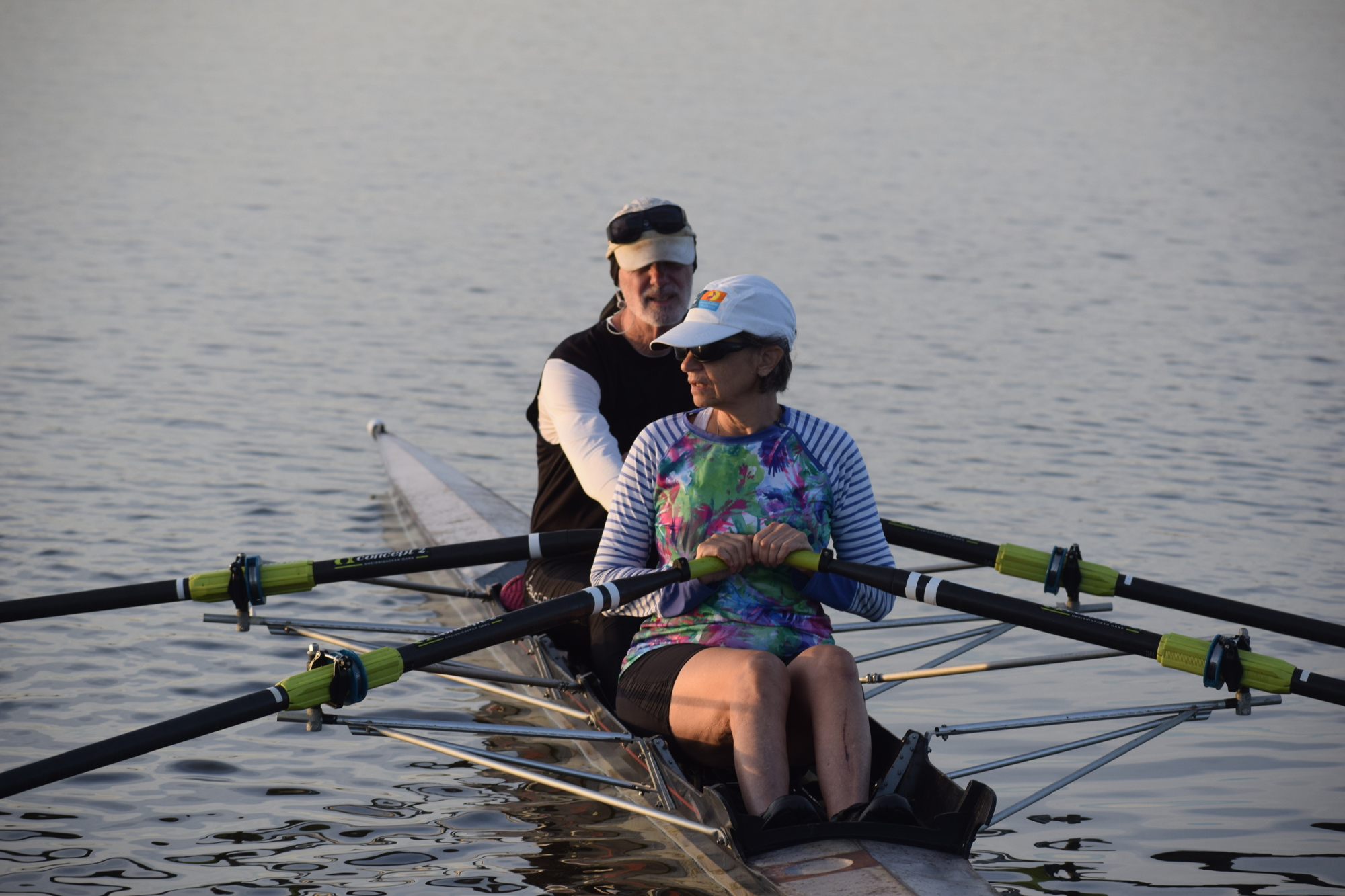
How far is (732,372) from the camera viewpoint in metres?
4.20

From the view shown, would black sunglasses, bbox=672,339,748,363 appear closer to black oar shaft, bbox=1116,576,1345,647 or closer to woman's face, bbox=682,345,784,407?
woman's face, bbox=682,345,784,407

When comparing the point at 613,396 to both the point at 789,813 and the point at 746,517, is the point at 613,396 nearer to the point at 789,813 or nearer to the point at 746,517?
the point at 746,517

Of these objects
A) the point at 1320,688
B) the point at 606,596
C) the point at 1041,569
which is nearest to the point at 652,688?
the point at 606,596

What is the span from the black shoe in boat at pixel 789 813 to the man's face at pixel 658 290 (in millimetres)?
1980

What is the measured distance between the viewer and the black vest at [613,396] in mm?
5305

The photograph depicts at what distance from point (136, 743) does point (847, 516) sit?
2.08 metres

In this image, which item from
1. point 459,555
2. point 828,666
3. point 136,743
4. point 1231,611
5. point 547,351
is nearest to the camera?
point 136,743

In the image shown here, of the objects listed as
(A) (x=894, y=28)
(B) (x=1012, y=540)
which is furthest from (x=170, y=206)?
(A) (x=894, y=28)

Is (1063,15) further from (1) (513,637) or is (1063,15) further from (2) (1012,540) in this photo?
(1) (513,637)

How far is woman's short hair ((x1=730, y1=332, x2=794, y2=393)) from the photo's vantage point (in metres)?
4.17

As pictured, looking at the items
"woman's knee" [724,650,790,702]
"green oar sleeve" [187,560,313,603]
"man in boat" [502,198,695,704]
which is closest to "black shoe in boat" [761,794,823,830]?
"woman's knee" [724,650,790,702]

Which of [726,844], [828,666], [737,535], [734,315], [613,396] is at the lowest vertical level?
[726,844]

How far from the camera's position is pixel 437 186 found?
22.8 meters

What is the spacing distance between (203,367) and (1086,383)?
7.86 m
